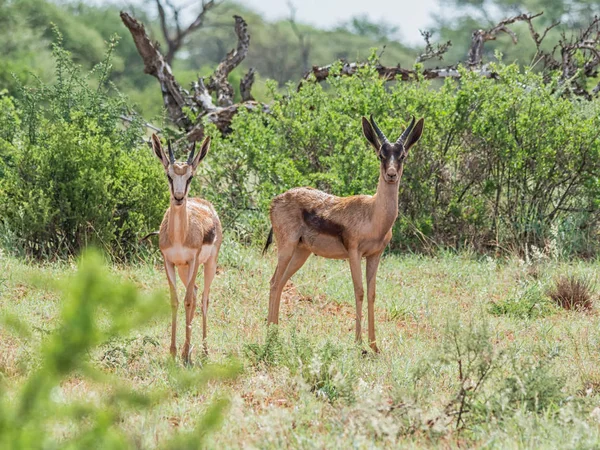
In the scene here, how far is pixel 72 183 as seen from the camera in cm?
1017

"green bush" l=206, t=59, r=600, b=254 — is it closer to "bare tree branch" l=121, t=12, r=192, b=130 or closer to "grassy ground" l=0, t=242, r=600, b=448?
"grassy ground" l=0, t=242, r=600, b=448

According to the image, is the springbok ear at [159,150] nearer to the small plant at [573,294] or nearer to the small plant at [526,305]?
the small plant at [526,305]

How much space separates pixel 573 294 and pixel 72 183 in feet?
18.9

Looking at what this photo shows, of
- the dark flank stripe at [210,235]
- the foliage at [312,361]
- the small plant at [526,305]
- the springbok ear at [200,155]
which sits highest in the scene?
the springbok ear at [200,155]

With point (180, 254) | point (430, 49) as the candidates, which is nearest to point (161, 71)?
point (430, 49)

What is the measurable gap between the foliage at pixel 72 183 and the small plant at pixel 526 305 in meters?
4.21

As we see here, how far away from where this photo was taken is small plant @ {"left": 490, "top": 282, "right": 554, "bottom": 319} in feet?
27.5

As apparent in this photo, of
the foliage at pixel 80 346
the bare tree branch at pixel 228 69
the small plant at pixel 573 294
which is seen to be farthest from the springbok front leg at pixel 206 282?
the bare tree branch at pixel 228 69

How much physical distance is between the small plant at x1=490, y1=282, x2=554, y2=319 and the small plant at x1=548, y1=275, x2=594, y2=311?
0.50 feet

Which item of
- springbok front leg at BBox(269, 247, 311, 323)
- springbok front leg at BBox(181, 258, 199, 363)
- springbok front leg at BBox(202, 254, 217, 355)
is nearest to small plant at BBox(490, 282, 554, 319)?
springbok front leg at BBox(269, 247, 311, 323)

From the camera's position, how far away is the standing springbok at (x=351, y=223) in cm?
693

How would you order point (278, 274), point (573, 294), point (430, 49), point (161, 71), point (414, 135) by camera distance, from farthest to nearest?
point (161, 71) → point (430, 49) → point (573, 294) → point (278, 274) → point (414, 135)

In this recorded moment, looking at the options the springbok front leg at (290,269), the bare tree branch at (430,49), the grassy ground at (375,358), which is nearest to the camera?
the grassy ground at (375,358)

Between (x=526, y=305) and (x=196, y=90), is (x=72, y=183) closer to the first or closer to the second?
(x=196, y=90)
